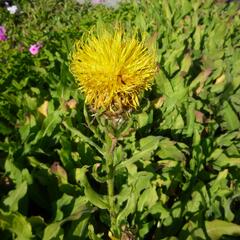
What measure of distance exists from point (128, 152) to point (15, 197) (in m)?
0.84

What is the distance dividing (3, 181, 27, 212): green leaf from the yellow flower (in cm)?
62

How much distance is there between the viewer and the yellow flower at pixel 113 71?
63.6 inches

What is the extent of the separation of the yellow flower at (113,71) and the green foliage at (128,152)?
0.11 m

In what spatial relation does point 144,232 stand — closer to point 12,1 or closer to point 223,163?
point 223,163

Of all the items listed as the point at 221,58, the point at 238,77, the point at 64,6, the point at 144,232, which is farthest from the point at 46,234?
the point at 64,6

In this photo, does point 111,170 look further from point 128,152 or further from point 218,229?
point 128,152

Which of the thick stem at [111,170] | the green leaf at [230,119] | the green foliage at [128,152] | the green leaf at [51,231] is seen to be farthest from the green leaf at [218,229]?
the green leaf at [230,119]

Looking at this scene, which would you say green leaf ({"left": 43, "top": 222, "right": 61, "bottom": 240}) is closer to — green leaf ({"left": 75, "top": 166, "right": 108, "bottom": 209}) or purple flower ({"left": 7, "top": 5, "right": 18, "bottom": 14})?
green leaf ({"left": 75, "top": 166, "right": 108, "bottom": 209})

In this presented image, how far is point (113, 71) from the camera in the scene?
1.61 m

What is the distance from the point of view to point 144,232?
2.32 m

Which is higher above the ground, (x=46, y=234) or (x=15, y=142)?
(x=15, y=142)

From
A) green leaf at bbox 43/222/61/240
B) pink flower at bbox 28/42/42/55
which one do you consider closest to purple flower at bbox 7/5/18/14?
pink flower at bbox 28/42/42/55

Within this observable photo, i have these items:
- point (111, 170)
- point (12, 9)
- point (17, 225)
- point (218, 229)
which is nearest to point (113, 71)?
point (111, 170)

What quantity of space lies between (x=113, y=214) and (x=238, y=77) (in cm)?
201
